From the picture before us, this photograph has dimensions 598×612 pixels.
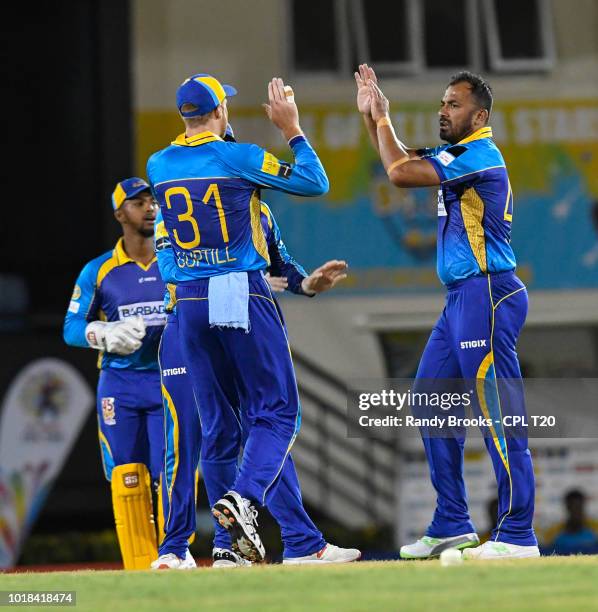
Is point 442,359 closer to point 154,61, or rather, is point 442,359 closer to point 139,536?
point 139,536

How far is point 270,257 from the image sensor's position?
311 inches

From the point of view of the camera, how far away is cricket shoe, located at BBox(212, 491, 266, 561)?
22.4 ft

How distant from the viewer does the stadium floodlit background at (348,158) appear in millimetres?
16062

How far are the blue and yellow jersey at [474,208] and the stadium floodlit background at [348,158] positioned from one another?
788 centimetres

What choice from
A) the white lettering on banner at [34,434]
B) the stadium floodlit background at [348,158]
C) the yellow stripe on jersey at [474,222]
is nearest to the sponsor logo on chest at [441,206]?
the yellow stripe on jersey at [474,222]

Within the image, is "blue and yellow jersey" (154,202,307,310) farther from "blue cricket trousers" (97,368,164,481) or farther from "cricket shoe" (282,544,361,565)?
"cricket shoe" (282,544,361,565)

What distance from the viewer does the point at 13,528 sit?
1373 cm

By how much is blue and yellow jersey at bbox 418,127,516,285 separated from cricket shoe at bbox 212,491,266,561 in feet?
4.93

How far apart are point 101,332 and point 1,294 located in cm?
723

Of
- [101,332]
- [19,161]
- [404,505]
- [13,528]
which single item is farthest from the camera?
[19,161]

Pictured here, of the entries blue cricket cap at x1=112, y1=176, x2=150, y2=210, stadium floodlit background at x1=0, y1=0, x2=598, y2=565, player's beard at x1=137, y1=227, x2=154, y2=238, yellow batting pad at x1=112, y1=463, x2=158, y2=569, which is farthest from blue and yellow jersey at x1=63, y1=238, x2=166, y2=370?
stadium floodlit background at x1=0, y1=0, x2=598, y2=565

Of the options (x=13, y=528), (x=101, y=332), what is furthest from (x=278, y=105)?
(x=13, y=528)

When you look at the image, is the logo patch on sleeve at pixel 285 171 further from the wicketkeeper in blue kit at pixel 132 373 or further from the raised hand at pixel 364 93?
the wicketkeeper in blue kit at pixel 132 373

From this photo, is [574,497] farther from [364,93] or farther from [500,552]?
[364,93]
